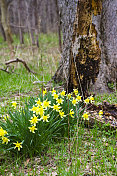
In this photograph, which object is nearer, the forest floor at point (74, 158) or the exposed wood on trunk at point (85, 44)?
the forest floor at point (74, 158)

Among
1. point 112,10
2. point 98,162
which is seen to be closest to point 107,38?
point 112,10

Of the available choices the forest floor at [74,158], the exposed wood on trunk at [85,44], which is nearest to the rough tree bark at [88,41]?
the exposed wood on trunk at [85,44]

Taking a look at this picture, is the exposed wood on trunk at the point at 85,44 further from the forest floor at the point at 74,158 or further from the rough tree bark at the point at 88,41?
the forest floor at the point at 74,158

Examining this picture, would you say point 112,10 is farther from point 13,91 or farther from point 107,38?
point 13,91

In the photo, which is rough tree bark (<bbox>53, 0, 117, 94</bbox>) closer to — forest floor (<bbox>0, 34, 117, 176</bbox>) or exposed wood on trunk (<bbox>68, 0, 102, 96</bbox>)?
exposed wood on trunk (<bbox>68, 0, 102, 96</bbox>)

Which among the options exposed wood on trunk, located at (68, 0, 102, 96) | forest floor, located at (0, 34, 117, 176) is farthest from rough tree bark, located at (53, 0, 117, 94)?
forest floor, located at (0, 34, 117, 176)

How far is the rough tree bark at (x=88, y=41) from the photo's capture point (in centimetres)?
317

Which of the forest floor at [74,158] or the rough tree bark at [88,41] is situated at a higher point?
the rough tree bark at [88,41]

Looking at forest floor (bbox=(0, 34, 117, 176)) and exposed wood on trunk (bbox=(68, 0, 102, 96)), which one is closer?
forest floor (bbox=(0, 34, 117, 176))

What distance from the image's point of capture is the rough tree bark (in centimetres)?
317

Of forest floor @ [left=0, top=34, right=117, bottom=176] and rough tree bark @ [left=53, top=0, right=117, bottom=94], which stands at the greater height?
rough tree bark @ [left=53, top=0, right=117, bottom=94]

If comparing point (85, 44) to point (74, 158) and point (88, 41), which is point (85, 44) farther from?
point (74, 158)

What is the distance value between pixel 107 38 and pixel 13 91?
2.42 m

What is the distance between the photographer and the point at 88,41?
3.22 metres
